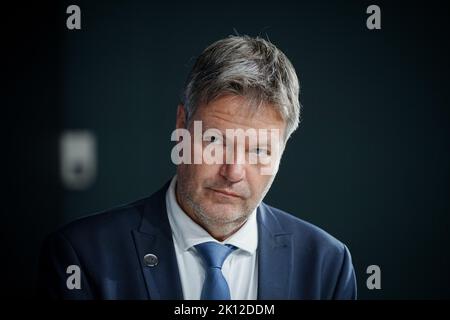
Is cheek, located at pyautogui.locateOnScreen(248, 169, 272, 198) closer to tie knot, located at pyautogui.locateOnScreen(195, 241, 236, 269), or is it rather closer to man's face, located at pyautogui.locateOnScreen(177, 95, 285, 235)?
man's face, located at pyautogui.locateOnScreen(177, 95, 285, 235)

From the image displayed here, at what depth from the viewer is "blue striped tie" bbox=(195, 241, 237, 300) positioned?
165 centimetres

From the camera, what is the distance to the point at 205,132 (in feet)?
5.44

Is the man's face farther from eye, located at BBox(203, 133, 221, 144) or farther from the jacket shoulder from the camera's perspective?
the jacket shoulder

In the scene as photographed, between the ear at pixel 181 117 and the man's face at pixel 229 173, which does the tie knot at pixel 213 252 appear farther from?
the ear at pixel 181 117

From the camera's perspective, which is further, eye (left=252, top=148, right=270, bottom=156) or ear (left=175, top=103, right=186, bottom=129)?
ear (left=175, top=103, right=186, bottom=129)

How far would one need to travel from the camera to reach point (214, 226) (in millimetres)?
1735

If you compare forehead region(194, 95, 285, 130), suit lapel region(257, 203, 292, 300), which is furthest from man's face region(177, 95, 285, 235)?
suit lapel region(257, 203, 292, 300)

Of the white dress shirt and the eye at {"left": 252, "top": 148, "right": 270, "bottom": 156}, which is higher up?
the eye at {"left": 252, "top": 148, "right": 270, "bottom": 156}

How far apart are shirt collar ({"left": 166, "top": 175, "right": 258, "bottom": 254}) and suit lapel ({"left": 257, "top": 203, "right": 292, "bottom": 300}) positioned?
3cm

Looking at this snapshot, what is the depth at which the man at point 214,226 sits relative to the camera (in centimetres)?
163

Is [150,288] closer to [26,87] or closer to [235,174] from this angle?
[235,174]

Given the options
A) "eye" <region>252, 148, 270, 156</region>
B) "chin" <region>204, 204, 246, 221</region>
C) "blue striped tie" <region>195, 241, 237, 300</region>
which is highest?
"eye" <region>252, 148, 270, 156</region>

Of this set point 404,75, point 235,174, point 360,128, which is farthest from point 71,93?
point 404,75

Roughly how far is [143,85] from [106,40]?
197 mm
